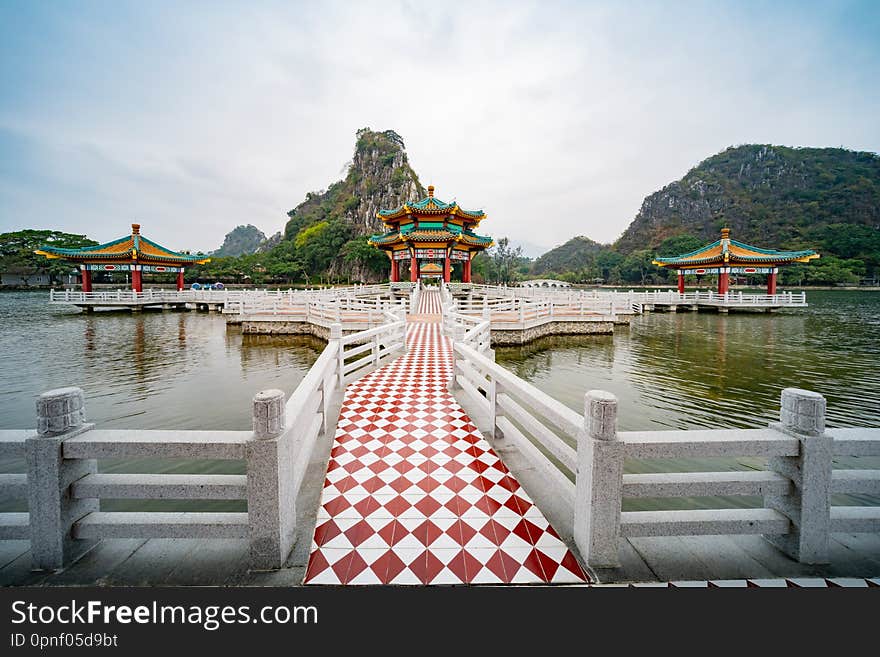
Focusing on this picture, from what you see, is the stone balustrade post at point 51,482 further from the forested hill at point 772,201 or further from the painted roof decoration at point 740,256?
the forested hill at point 772,201

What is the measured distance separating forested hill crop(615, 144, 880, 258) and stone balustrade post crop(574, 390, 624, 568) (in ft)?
319

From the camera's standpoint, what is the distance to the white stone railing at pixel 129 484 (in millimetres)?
2588

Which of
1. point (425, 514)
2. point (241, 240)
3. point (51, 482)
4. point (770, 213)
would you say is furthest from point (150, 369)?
point (241, 240)

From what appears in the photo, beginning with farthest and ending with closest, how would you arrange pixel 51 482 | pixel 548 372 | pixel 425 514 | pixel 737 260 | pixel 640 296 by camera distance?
pixel 737 260
pixel 640 296
pixel 548 372
pixel 425 514
pixel 51 482

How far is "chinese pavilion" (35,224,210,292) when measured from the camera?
32000mm

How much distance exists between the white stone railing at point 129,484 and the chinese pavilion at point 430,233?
26.1 m

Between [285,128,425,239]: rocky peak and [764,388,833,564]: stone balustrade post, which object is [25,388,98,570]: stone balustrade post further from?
[285,128,425,239]: rocky peak

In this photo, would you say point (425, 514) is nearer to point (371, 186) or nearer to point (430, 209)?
point (430, 209)

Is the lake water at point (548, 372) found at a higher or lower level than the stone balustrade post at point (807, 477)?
lower

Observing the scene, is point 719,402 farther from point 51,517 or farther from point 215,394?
point 215,394

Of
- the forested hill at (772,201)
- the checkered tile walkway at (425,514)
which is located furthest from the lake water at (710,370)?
the forested hill at (772,201)

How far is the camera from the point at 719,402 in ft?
31.2

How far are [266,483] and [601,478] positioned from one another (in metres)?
2.38

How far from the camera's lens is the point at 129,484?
2.74m
